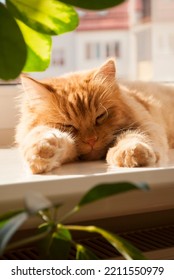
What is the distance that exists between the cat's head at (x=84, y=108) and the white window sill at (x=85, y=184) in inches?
2.8

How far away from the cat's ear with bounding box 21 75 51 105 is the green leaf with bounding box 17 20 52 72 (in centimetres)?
68

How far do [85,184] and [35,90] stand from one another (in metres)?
0.42

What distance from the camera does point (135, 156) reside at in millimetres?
1046

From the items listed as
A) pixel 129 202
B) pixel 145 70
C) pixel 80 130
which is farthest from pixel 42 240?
pixel 145 70

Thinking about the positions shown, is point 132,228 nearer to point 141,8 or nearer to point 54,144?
point 54,144

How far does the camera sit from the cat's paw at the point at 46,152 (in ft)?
3.26

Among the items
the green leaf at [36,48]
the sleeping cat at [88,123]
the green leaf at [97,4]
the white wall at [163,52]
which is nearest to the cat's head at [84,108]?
the sleeping cat at [88,123]

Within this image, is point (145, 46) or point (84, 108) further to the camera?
point (145, 46)

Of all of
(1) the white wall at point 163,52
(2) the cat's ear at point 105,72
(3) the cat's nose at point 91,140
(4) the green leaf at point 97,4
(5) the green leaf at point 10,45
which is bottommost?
(3) the cat's nose at point 91,140

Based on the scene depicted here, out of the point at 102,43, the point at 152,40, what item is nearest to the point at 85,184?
the point at 152,40

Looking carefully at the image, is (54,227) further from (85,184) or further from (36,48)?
(85,184)

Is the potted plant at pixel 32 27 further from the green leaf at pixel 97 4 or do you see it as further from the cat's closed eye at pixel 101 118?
the cat's closed eye at pixel 101 118

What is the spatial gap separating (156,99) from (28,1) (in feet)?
4.25

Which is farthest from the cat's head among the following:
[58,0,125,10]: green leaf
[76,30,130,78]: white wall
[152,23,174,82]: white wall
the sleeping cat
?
[152,23,174,82]: white wall
